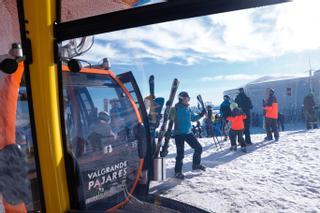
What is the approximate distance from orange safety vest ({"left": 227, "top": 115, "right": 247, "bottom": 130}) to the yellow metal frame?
753 millimetres

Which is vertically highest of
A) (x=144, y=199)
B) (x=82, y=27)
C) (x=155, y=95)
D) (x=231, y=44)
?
(x=82, y=27)

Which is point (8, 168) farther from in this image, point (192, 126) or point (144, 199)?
point (192, 126)

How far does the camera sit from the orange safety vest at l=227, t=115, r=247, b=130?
94 centimetres

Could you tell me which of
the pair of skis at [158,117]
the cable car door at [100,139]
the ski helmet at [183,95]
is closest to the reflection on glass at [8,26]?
the cable car door at [100,139]

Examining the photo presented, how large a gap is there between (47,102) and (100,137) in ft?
0.97

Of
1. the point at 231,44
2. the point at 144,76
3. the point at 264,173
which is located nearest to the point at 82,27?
the point at 144,76

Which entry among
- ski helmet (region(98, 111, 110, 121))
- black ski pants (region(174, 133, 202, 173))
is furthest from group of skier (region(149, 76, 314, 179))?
ski helmet (region(98, 111, 110, 121))

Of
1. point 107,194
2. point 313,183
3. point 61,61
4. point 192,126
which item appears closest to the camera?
point 313,183

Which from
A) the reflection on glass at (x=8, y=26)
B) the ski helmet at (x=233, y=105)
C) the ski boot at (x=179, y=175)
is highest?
the reflection on glass at (x=8, y=26)

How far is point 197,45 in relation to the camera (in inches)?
37.8

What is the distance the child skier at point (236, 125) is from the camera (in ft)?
3.07

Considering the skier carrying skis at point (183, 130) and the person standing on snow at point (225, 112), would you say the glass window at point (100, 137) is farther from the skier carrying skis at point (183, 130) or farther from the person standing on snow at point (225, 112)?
the person standing on snow at point (225, 112)

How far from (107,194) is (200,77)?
0.77 meters

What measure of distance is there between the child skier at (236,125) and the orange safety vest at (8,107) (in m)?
0.91
